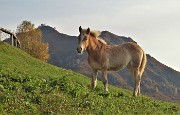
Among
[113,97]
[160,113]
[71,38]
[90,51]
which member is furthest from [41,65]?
[71,38]

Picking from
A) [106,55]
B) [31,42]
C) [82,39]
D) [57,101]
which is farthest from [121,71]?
[57,101]

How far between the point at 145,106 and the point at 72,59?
418 ft

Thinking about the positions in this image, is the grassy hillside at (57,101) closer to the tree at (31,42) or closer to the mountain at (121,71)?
the tree at (31,42)

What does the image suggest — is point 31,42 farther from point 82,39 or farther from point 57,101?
point 57,101

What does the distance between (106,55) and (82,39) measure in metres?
1.87

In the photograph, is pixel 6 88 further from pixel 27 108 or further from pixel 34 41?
pixel 34 41

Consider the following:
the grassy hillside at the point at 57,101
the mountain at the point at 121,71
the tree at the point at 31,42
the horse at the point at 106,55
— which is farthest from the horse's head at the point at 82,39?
the mountain at the point at 121,71

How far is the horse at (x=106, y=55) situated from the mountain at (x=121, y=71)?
92.2 m

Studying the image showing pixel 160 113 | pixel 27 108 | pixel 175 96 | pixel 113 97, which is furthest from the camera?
pixel 175 96

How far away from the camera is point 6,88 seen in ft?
56.4

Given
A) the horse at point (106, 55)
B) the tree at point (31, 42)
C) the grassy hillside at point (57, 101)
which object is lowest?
the grassy hillside at point (57, 101)

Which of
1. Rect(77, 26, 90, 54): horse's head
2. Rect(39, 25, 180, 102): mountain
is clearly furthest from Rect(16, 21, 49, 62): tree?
Rect(77, 26, 90, 54): horse's head

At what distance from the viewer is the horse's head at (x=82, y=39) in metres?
23.1

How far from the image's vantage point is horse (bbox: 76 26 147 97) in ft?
77.9
